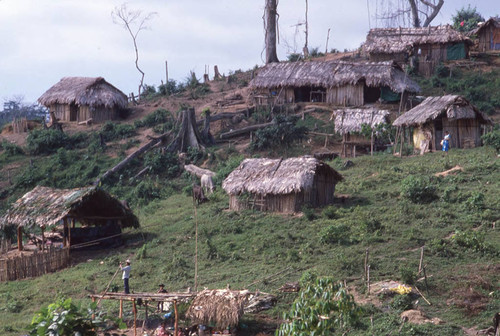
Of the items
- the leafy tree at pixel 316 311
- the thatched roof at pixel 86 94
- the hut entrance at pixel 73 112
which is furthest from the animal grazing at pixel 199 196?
the leafy tree at pixel 316 311

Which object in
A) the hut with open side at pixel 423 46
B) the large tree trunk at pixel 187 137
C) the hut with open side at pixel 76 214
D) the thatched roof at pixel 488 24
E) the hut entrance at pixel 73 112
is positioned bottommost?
the hut with open side at pixel 76 214

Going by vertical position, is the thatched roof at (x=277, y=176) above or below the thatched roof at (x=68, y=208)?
above

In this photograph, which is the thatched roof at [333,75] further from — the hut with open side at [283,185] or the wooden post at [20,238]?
the wooden post at [20,238]

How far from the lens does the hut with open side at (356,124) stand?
30391 mm

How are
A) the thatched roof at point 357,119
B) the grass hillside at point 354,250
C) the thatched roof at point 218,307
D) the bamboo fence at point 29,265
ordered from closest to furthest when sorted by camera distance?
the thatched roof at point 218,307
the grass hillside at point 354,250
the bamboo fence at point 29,265
the thatched roof at point 357,119

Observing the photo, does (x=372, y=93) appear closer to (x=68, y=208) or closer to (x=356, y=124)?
(x=356, y=124)

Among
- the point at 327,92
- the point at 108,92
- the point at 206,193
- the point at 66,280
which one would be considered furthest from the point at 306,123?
the point at 66,280

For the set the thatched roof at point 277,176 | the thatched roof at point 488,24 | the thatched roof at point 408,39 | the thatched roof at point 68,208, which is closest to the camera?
the thatched roof at point 277,176

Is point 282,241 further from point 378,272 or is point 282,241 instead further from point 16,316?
point 16,316

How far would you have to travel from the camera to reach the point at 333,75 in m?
36.2

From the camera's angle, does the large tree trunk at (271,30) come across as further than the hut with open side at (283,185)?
Yes

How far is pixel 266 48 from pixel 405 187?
20780 mm

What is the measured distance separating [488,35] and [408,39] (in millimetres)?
4957

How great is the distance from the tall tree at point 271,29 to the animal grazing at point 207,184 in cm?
1377
